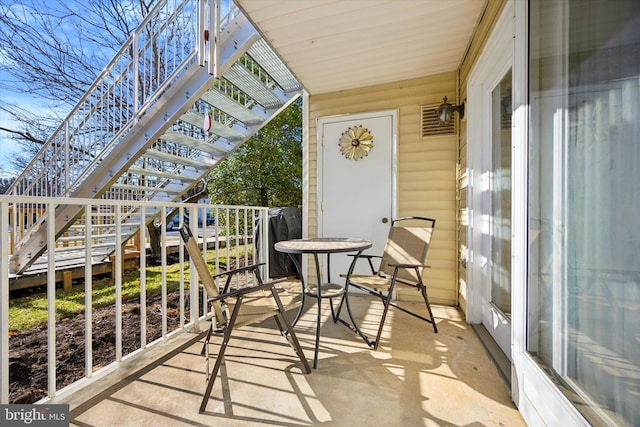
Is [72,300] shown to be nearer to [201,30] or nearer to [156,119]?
[156,119]

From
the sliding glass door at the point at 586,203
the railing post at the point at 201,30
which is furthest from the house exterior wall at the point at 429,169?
the railing post at the point at 201,30

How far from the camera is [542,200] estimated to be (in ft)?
4.55

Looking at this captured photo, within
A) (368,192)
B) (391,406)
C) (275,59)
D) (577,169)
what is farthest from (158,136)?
(577,169)

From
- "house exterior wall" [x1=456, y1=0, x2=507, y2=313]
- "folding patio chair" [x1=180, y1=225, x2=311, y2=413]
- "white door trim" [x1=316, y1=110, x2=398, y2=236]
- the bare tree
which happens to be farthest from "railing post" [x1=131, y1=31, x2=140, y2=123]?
the bare tree

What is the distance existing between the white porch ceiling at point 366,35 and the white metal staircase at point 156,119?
2.07 feet

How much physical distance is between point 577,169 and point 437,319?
2.04 meters

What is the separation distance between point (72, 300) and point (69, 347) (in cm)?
194

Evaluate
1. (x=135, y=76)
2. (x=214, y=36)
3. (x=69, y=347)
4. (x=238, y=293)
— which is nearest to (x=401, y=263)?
(x=238, y=293)

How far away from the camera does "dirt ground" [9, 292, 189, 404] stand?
6.64 ft

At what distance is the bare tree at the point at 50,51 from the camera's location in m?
5.73

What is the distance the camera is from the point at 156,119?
10.9 ft

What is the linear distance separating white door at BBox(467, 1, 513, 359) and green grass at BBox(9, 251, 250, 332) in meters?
3.42

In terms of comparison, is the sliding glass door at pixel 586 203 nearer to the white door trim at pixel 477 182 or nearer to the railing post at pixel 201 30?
the white door trim at pixel 477 182

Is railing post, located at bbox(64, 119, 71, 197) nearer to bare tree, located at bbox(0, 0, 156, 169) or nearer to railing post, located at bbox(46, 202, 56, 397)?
railing post, located at bbox(46, 202, 56, 397)
